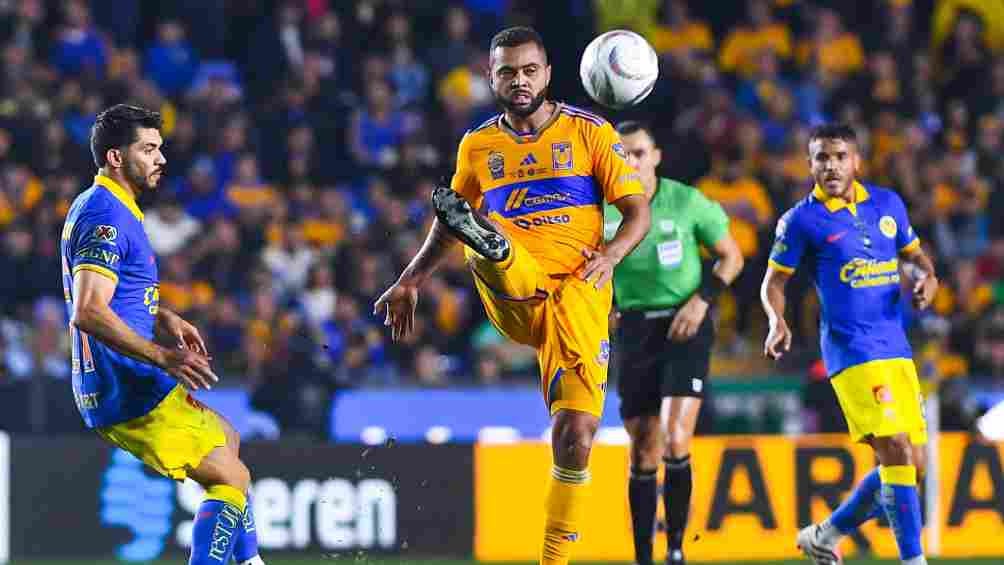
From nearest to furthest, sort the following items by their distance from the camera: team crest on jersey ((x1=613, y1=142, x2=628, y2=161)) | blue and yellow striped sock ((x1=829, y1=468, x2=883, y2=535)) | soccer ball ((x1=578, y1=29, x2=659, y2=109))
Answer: team crest on jersey ((x1=613, y1=142, x2=628, y2=161)) < soccer ball ((x1=578, y1=29, x2=659, y2=109)) < blue and yellow striped sock ((x1=829, y1=468, x2=883, y2=535))

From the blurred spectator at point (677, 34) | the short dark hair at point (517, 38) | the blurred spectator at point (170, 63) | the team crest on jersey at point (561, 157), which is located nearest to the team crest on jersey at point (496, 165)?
the team crest on jersey at point (561, 157)

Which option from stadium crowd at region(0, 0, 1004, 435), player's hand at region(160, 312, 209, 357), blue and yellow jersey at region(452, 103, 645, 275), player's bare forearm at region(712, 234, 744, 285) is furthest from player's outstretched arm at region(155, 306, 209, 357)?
stadium crowd at region(0, 0, 1004, 435)

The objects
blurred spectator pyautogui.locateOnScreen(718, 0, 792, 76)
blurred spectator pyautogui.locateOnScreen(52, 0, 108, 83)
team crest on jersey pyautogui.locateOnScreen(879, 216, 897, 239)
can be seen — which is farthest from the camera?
blurred spectator pyautogui.locateOnScreen(718, 0, 792, 76)

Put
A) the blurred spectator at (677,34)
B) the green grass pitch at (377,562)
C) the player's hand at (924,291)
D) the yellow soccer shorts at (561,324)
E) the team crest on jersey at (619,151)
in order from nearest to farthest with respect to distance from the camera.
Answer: the yellow soccer shorts at (561,324) < the team crest on jersey at (619,151) < the player's hand at (924,291) < the green grass pitch at (377,562) < the blurred spectator at (677,34)

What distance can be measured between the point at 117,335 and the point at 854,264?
3.76 m

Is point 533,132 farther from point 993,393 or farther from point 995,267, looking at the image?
point 995,267

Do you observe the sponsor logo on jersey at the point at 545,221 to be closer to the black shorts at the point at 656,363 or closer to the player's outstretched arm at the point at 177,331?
the player's outstretched arm at the point at 177,331

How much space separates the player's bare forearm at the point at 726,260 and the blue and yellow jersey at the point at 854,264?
641mm

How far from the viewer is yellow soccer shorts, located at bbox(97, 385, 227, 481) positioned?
7.39 metres

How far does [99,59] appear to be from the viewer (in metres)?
16.9

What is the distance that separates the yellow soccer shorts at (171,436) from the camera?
739cm

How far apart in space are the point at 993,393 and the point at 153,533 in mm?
6581

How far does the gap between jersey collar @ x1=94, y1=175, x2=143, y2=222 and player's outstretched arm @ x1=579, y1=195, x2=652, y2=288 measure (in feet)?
6.16

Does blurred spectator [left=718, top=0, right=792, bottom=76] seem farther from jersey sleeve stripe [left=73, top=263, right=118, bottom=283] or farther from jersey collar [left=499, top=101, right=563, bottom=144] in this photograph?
jersey sleeve stripe [left=73, top=263, right=118, bottom=283]
